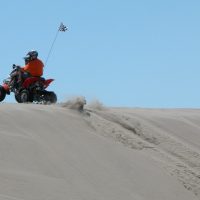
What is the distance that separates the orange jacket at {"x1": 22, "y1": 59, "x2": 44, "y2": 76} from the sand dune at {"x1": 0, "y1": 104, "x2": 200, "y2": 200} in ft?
6.77

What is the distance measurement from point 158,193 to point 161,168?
4.16ft

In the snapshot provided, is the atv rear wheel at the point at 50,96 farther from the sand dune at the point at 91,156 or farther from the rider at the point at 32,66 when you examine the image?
the sand dune at the point at 91,156

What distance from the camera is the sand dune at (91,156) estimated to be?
386 inches

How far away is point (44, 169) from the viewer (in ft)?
33.7

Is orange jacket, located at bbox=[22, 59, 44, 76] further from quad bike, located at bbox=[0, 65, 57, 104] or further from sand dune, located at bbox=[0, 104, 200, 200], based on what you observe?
sand dune, located at bbox=[0, 104, 200, 200]

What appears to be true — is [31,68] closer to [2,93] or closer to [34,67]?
[34,67]

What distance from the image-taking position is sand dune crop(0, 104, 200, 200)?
9.81 meters

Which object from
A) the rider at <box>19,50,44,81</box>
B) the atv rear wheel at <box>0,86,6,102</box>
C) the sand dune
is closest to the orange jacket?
the rider at <box>19,50,44,81</box>

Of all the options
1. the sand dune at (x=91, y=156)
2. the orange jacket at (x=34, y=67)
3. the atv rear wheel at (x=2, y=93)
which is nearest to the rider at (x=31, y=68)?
the orange jacket at (x=34, y=67)

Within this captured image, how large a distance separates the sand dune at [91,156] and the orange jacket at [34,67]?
2064 mm

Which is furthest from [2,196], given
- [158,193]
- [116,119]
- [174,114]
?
[174,114]

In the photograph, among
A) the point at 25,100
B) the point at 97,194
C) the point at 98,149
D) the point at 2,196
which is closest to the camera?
the point at 2,196

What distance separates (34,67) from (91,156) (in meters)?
5.67

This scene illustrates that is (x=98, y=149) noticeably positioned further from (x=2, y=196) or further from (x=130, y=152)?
(x=2, y=196)
